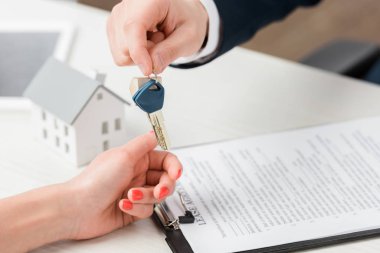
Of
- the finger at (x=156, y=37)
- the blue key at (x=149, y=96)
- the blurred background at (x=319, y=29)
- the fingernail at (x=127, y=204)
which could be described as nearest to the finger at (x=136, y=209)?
the fingernail at (x=127, y=204)

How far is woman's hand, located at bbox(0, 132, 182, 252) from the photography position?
2.51 feet

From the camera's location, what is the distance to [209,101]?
110 centimetres

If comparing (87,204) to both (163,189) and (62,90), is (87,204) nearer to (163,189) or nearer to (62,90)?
(163,189)

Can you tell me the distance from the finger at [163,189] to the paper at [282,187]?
47 millimetres

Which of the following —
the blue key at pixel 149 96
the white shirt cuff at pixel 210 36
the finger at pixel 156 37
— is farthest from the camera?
the white shirt cuff at pixel 210 36

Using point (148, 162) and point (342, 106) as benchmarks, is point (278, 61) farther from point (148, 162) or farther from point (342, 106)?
point (148, 162)

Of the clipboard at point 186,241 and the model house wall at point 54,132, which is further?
the model house wall at point 54,132

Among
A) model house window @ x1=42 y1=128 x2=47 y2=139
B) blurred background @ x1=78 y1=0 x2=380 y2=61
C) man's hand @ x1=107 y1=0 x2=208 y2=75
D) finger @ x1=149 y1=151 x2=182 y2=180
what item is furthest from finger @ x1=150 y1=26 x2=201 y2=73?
blurred background @ x1=78 y1=0 x2=380 y2=61

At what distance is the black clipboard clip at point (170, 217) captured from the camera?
0.81m

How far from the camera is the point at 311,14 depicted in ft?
8.96

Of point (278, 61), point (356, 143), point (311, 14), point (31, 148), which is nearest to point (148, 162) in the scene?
point (31, 148)

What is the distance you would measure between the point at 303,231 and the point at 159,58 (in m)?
0.27

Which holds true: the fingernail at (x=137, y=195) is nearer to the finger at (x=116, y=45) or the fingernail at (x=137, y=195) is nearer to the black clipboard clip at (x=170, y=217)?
the black clipboard clip at (x=170, y=217)

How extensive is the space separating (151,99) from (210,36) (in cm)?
26
